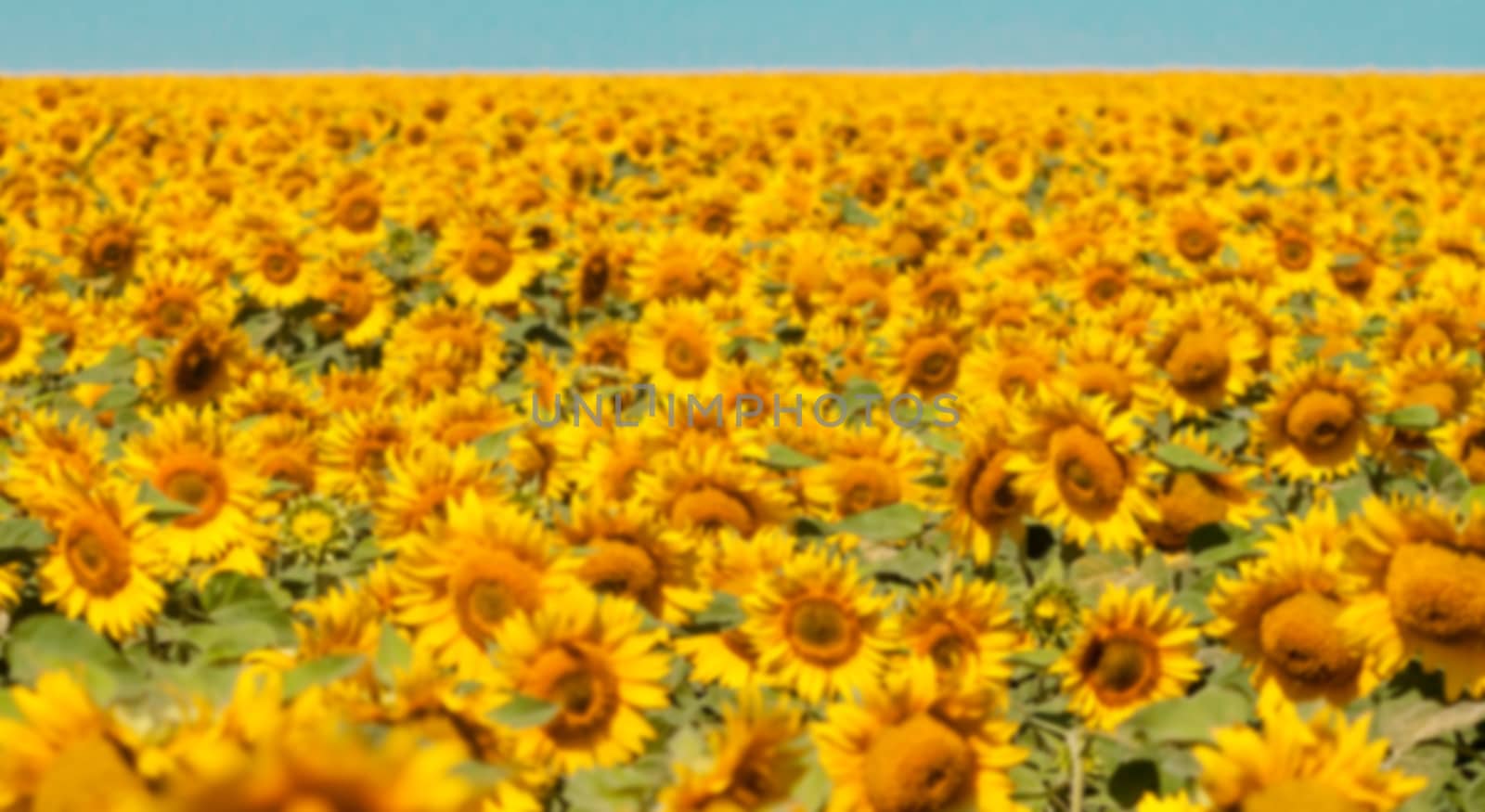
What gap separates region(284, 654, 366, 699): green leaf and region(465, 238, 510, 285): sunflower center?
5304mm

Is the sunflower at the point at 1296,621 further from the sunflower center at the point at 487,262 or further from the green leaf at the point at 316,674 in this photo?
the sunflower center at the point at 487,262

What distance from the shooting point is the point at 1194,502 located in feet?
13.1

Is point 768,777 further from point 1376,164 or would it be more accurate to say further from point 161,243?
point 1376,164

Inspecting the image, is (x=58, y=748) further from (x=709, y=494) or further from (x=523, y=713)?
(x=709, y=494)

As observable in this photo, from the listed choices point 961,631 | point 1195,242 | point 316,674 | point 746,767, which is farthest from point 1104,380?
point 1195,242

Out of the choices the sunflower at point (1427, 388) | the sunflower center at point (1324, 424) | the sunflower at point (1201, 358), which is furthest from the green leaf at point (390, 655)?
the sunflower at point (1427, 388)

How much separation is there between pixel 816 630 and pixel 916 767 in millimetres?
615

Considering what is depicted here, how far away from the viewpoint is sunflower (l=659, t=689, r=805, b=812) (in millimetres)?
Answer: 1967

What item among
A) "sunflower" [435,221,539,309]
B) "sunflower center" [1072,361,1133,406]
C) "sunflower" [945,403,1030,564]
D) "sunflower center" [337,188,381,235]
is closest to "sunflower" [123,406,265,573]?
"sunflower" [945,403,1030,564]

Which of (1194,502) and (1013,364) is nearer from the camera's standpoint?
(1194,502)

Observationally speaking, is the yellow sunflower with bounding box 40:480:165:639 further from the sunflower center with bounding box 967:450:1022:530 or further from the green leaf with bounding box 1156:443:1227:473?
the green leaf with bounding box 1156:443:1227:473

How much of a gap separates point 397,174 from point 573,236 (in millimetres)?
3617

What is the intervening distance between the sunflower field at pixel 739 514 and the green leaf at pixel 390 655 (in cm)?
2

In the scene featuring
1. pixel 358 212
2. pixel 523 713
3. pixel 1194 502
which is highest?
pixel 358 212
